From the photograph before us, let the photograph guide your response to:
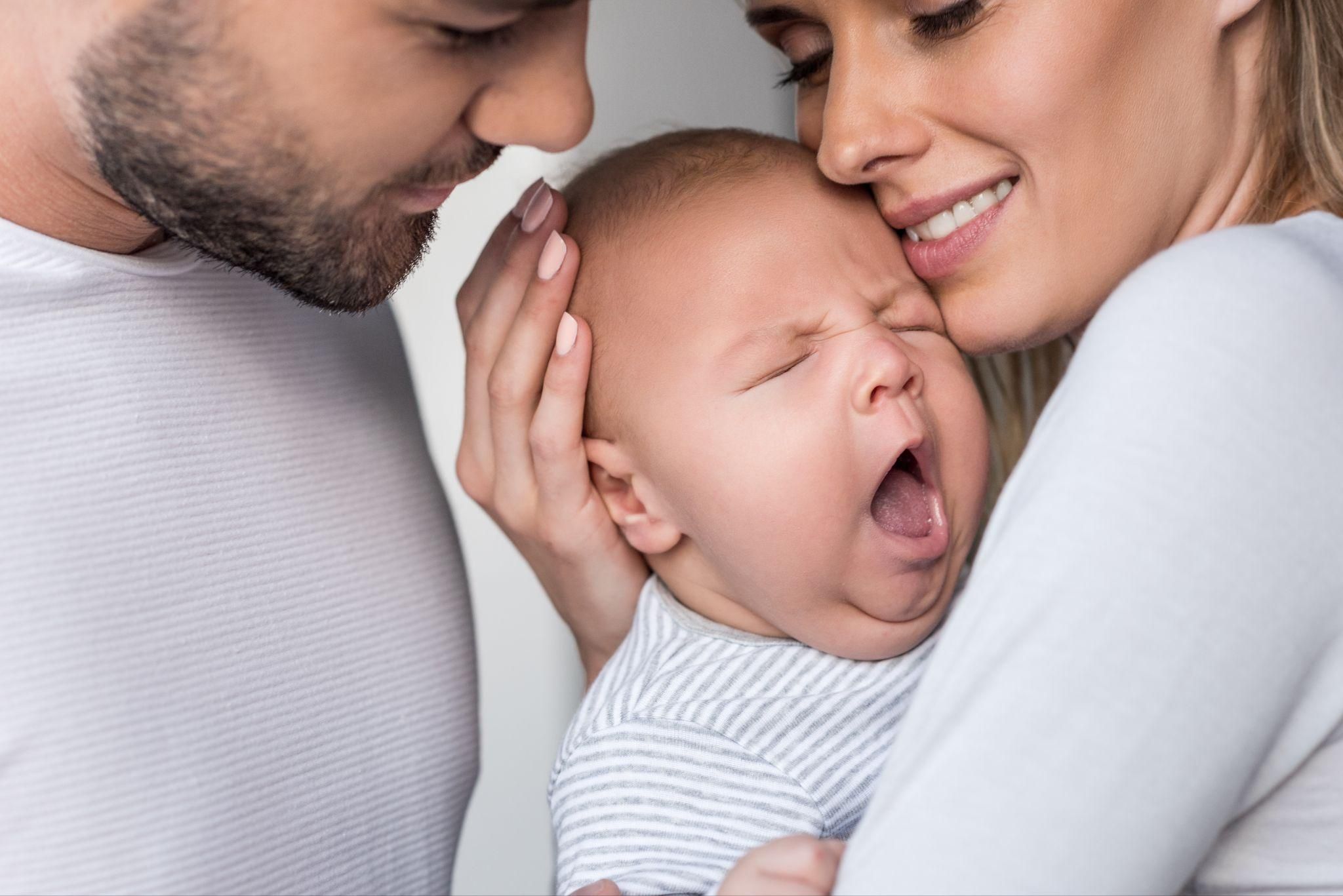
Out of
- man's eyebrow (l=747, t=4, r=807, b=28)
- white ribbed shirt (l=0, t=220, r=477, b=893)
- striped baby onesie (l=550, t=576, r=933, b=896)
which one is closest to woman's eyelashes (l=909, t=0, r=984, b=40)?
man's eyebrow (l=747, t=4, r=807, b=28)

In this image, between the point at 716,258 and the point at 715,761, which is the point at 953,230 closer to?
the point at 716,258

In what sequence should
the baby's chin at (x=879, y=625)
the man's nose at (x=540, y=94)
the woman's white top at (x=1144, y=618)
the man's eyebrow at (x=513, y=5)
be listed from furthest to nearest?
the baby's chin at (x=879, y=625) → the man's nose at (x=540, y=94) → the man's eyebrow at (x=513, y=5) → the woman's white top at (x=1144, y=618)

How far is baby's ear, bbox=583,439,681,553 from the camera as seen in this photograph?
1.46 metres

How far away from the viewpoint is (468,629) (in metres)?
1.58

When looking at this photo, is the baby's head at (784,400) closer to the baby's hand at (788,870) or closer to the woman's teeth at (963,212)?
the woman's teeth at (963,212)

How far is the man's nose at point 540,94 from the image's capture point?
4.00ft

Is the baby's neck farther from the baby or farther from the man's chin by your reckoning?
the man's chin

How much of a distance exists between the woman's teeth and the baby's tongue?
0.98 ft

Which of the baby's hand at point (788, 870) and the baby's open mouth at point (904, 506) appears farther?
the baby's open mouth at point (904, 506)

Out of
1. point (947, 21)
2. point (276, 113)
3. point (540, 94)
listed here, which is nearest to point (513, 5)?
point (540, 94)

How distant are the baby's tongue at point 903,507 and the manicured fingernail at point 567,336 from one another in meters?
0.39

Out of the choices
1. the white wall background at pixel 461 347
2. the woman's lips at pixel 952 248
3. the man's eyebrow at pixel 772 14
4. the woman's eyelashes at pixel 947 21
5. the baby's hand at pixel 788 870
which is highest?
the woman's eyelashes at pixel 947 21

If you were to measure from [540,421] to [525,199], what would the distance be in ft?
0.88

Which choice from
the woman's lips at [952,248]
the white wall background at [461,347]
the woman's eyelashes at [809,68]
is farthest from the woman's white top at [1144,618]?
the white wall background at [461,347]
